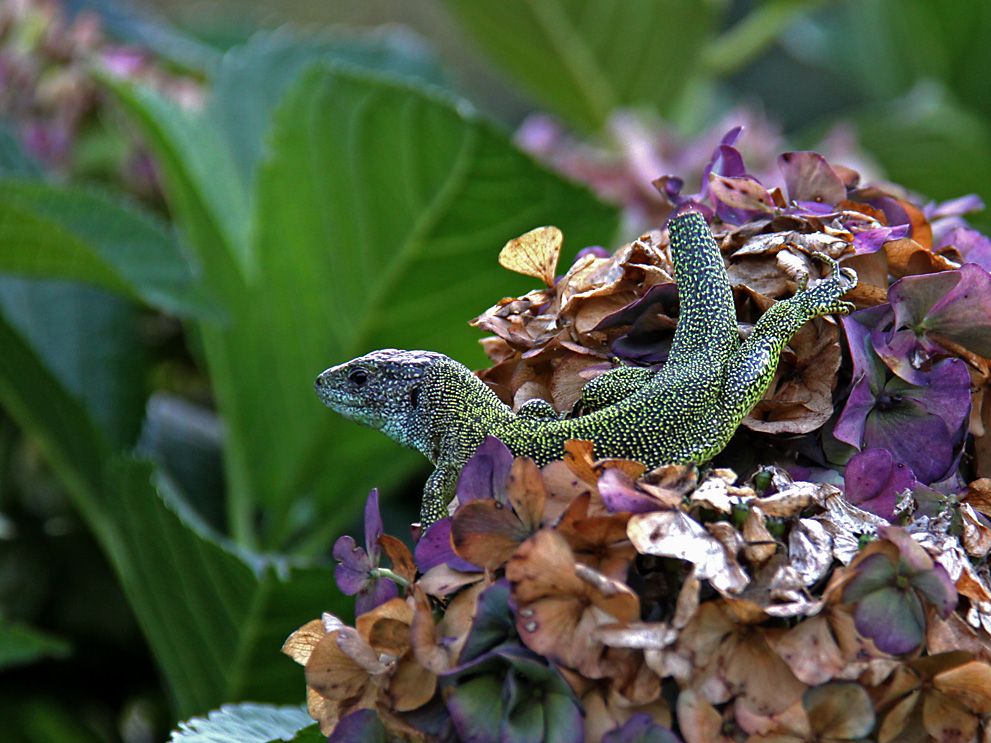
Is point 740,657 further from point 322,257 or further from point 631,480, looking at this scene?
point 322,257

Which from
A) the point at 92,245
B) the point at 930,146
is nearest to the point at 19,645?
the point at 92,245

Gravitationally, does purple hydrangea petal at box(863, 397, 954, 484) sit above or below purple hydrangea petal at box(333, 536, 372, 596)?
below

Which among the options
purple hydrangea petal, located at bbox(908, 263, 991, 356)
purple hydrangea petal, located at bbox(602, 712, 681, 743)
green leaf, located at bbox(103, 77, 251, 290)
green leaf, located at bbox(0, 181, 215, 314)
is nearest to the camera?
purple hydrangea petal, located at bbox(602, 712, 681, 743)

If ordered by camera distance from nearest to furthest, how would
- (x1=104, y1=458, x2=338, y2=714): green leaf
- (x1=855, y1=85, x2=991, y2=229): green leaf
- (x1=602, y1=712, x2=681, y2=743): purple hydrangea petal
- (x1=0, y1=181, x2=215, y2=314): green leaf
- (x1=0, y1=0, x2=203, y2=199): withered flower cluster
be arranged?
(x1=602, y1=712, x2=681, y2=743): purple hydrangea petal → (x1=104, y1=458, x2=338, y2=714): green leaf → (x1=0, y1=181, x2=215, y2=314): green leaf → (x1=0, y1=0, x2=203, y2=199): withered flower cluster → (x1=855, y1=85, x2=991, y2=229): green leaf

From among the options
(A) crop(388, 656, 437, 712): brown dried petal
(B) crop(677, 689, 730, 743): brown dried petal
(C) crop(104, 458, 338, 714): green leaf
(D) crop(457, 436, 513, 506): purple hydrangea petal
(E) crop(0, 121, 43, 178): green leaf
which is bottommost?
(C) crop(104, 458, 338, 714): green leaf

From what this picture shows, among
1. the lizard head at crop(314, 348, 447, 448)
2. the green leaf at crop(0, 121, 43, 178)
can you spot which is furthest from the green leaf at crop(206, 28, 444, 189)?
the lizard head at crop(314, 348, 447, 448)

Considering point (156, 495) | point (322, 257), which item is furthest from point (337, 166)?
point (156, 495)

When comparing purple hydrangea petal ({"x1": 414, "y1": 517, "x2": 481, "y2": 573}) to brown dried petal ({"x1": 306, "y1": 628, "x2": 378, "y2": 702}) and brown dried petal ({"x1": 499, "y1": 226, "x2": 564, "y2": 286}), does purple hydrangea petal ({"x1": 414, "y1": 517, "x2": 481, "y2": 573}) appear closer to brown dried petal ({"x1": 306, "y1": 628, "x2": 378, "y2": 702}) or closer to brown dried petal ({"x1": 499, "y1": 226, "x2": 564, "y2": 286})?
brown dried petal ({"x1": 306, "y1": 628, "x2": 378, "y2": 702})

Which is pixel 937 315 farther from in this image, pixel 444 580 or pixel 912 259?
pixel 444 580
